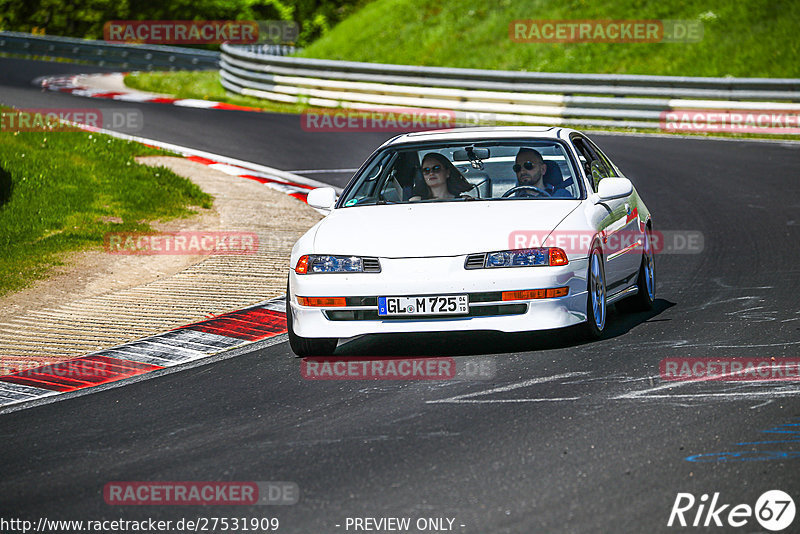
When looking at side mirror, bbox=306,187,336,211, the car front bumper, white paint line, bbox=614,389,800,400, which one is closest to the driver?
the car front bumper

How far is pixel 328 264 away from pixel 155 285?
3746 millimetres

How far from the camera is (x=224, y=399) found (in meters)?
7.26

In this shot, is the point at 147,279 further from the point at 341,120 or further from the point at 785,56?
the point at 785,56

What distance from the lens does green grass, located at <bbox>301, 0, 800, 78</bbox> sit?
27.9 metres

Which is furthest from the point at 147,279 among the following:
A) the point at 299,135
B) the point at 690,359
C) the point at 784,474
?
the point at 299,135

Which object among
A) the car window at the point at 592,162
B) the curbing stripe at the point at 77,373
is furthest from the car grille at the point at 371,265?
the car window at the point at 592,162

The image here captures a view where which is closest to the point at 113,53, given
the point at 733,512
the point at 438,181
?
the point at 438,181

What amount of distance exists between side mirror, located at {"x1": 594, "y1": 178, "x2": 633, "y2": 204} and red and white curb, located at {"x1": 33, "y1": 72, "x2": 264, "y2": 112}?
18524 millimetres

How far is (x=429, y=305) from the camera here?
298 inches

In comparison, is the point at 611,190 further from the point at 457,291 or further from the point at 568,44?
the point at 568,44

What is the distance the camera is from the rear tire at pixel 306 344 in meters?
8.11

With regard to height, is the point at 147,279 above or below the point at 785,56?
below

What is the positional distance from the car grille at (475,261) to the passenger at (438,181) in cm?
140

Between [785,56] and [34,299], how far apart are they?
68.5 feet
